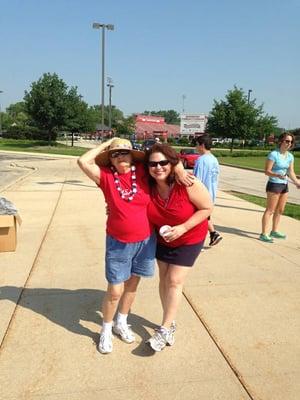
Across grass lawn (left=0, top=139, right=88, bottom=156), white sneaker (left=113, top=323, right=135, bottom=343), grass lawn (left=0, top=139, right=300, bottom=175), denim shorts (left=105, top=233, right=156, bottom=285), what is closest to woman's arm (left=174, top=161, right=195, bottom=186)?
denim shorts (left=105, top=233, right=156, bottom=285)

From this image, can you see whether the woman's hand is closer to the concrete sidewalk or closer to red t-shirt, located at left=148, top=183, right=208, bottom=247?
red t-shirt, located at left=148, top=183, right=208, bottom=247

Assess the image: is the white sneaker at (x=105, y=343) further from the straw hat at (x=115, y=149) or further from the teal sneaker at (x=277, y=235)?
the teal sneaker at (x=277, y=235)

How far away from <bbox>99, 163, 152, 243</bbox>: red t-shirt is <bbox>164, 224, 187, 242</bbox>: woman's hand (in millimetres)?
210

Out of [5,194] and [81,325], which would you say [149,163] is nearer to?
[81,325]

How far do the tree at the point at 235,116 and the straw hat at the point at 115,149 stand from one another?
3924 cm

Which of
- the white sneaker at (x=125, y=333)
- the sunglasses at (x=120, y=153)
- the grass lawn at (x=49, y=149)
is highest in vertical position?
the sunglasses at (x=120, y=153)

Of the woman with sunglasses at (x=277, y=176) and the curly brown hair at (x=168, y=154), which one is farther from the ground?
the curly brown hair at (x=168, y=154)

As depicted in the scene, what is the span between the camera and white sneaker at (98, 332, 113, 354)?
9.87 ft

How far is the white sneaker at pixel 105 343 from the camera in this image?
3.01 metres

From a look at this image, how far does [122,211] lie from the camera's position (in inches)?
113

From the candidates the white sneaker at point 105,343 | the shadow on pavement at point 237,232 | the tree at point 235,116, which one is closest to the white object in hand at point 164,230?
the white sneaker at point 105,343

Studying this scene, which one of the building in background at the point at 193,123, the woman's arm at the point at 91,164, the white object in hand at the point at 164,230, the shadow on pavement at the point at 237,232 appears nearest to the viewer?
the white object in hand at the point at 164,230

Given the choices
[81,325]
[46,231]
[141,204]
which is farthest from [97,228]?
[141,204]

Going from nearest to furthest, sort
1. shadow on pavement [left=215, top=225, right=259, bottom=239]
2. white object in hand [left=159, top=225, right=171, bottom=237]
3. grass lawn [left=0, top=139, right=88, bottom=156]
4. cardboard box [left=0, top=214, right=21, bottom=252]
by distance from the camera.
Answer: white object in hand [left=159, top=225, right=171, bottom=237]
cardboard box [left=0, top=214, right=21, bottom=252]
shadow on pavement [left=215, top=225, right=259, bottom=239]
grass lawn [left=0, top=139, right=88, bottom=156]
